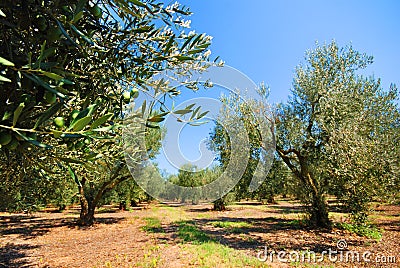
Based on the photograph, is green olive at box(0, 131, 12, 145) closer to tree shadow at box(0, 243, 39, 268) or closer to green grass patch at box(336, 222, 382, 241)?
tree shadow at box(0, 243, 39, 268)

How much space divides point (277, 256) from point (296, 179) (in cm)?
647

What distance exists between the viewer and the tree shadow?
898 centimetres

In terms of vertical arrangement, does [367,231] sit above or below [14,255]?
above

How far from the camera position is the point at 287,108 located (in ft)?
44.7

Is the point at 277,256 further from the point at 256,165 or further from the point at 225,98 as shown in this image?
the point at 225,98

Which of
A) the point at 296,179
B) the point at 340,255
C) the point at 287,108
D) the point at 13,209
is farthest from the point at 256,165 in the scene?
the point at 13,209

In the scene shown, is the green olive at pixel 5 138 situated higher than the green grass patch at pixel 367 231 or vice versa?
the green olive at pixel 5 138

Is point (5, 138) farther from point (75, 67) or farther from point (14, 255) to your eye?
point (14, 255)

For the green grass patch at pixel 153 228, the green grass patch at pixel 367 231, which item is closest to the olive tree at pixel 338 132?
the green grass patch at pixel 367 231

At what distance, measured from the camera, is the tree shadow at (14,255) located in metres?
8.98

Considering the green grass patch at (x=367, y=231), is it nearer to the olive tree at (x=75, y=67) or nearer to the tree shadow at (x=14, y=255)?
the olive tree at (x=75, y=67)

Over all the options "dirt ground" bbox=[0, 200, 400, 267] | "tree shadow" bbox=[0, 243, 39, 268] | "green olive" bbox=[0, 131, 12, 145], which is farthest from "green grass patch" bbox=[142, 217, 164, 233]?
"green olive" bbox=[0, 131, 12, 145]

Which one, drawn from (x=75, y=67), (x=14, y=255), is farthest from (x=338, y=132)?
(x=14, y=255)

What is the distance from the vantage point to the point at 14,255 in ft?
34.3
